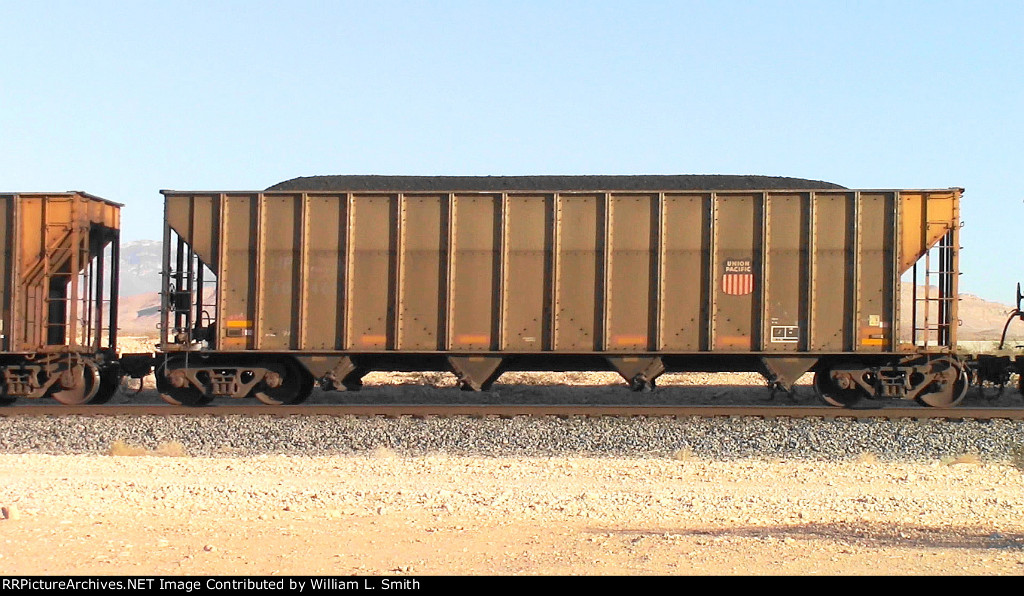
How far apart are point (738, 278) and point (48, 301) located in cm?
1097

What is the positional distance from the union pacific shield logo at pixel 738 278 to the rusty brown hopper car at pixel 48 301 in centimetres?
957

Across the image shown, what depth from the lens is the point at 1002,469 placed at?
997cm

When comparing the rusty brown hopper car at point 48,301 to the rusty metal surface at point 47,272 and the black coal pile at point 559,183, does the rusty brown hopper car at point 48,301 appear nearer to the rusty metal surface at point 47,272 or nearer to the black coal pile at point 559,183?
the rusty metal surface at point 47,272

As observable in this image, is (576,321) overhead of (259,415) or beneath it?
overhead

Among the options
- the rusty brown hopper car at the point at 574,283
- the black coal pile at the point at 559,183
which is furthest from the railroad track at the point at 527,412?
the black coal pile at the point at 559,183

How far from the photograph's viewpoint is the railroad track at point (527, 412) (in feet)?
45.7

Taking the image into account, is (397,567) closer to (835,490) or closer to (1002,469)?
(835,490)

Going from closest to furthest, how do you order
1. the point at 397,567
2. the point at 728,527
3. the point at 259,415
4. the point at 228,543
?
1. the point at 397,567
2. the point at 228,543
3. the point at 728,527
4. the point at 259,415

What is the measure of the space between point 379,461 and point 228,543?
4019 millimetres

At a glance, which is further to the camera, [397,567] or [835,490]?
[835,490]

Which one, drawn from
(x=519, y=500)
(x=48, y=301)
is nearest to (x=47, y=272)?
(x=48, y=301)

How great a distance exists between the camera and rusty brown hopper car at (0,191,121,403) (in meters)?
15.5

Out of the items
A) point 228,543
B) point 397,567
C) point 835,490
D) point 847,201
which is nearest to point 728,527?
point 835,490

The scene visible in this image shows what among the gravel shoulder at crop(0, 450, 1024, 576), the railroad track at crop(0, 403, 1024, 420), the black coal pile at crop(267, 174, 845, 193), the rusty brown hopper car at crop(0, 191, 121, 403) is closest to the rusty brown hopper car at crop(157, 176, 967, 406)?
the black coal pile at crop(267, 174, 845, 193)
